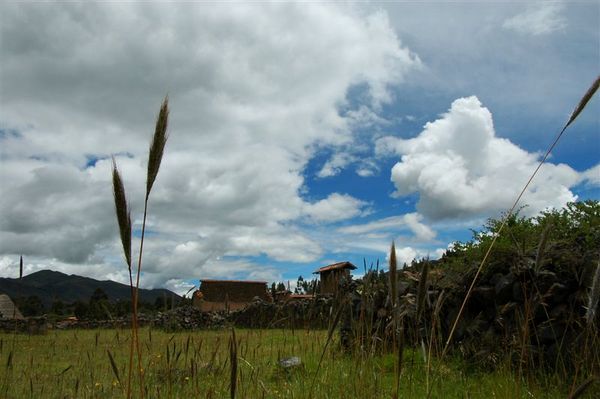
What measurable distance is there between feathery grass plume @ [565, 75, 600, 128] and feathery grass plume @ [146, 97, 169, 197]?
1346 millimetres

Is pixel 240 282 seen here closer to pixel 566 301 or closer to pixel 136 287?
pixel 566 301

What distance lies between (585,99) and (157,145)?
4.70 feet

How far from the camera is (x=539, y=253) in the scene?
2152 millimetres

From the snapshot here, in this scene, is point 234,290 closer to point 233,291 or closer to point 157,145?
point 233,291

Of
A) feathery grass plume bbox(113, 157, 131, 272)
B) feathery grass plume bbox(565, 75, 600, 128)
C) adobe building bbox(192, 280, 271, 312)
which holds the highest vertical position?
feathery grass plume bbox(565, 75, 600, 128)

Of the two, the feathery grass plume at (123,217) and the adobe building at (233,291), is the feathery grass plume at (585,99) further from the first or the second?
the adobe building at (233,291)

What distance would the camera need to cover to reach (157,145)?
1423 millimetres

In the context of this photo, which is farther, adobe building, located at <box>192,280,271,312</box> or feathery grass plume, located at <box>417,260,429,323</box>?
adobe building, located at <box>192,280,271,312</box>

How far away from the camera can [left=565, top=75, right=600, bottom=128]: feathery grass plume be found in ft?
5.25

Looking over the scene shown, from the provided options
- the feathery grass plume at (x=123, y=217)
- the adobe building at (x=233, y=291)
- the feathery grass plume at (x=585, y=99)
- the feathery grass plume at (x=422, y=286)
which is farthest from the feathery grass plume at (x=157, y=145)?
the adobe building at (x=233, y=291)

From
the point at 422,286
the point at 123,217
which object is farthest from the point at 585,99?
the point at 123,217

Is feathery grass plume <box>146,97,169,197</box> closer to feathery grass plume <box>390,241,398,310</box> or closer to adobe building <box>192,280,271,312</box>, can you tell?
feathery grass plume <box>390,241,398,310</box>

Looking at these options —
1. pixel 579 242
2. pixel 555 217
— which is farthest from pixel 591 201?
pixel 579 242

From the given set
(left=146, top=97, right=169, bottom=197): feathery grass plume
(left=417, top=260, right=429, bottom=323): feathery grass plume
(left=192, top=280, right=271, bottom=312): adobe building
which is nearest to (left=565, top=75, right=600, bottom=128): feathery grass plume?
(left=417, top=260, right=429, bottom=323): feathery grass plume
